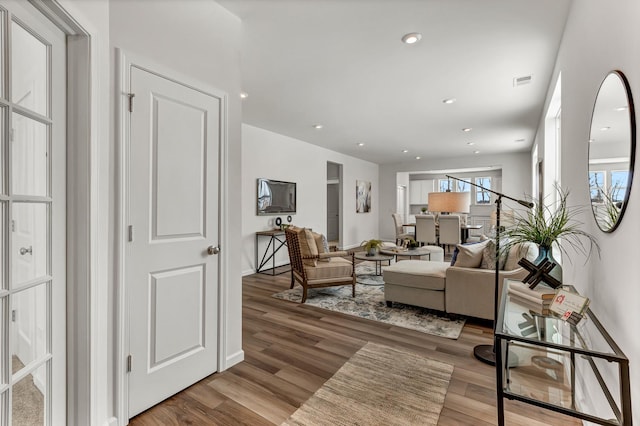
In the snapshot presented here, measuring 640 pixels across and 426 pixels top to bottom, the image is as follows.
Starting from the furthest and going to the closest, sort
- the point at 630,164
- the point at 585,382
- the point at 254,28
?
the point at 254,28, the point at 585,382, the point at 630,164

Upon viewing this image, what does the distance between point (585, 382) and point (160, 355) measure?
2420mm

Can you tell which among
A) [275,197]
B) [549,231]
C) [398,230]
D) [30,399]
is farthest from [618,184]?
[398,230]

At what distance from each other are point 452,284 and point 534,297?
173 centimetres

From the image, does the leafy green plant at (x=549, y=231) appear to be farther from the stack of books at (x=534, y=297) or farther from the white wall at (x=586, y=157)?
the stack of books at (x=534, y=297)

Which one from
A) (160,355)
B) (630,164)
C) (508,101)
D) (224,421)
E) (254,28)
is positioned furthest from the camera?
(508,101)

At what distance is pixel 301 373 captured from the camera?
7.29 feet

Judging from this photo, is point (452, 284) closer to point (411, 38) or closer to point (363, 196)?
point (411, 38)

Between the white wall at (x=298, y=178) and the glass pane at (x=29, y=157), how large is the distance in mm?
3948

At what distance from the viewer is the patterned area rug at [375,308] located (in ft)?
10.1

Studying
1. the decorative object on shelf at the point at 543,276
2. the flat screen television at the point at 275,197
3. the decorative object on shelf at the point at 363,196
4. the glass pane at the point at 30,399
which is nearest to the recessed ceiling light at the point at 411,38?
the decorative object on shelf at the point at 543,276

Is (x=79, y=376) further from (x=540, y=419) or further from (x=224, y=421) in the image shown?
(x=540, y=419)

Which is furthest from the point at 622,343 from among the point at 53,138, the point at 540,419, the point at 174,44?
the point at 174,44

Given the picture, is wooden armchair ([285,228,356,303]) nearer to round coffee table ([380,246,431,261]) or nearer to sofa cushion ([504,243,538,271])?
round coffee table ([380,246,431,261])

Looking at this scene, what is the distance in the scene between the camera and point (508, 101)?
13.8ft
